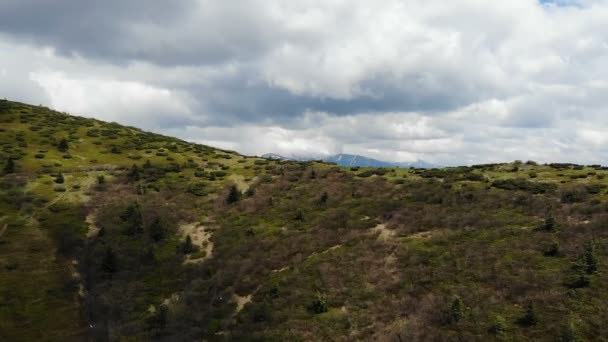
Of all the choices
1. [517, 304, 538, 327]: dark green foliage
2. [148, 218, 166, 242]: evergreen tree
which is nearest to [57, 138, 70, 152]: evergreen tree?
[148, 218, 166, 242]: evergreen tree

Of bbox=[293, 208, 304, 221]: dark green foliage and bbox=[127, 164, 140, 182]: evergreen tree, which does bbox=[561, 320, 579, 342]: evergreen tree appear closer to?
bbox=[293, 208, 304, 221]: dark green foliage

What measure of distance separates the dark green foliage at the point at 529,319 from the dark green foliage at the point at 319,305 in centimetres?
1328

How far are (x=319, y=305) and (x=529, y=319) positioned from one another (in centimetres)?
1431

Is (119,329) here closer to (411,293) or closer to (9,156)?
(411,293)

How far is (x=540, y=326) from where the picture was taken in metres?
25.7

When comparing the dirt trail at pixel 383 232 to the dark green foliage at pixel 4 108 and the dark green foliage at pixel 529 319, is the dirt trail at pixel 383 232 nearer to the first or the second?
the dark green foliage at pixel 529 319

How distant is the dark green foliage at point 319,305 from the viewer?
32031 millimetres

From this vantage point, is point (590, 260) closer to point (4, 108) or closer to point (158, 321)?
point (158, 321)

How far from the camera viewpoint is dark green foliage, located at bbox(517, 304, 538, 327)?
85.4ft

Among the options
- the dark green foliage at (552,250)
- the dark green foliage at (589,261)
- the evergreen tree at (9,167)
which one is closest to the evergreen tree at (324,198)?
the dark green foliage at (552,250)

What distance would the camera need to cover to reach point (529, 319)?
2620 cm

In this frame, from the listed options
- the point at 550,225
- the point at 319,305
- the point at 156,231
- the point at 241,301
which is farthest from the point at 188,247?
the point at 550,225

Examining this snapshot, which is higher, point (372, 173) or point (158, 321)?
point (372, 173)

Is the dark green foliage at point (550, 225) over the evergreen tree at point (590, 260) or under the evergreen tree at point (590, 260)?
over
